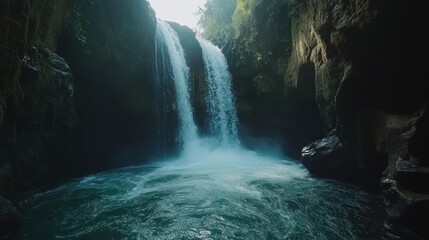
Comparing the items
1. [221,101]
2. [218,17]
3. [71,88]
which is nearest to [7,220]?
[71,88]

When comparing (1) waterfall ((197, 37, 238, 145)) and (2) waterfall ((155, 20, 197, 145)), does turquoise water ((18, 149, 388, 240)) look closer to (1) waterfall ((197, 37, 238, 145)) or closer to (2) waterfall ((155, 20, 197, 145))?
(2) waterfall ((155, 20, 197, 145))

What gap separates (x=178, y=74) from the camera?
18.5m

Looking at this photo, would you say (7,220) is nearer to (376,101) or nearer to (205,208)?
(205,208)

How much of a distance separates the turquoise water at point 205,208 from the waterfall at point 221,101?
6809 millimetres

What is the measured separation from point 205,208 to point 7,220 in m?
4.16

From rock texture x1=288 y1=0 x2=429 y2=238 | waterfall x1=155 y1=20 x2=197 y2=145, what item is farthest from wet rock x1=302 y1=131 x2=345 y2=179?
waterfall x1=155 y1=20 x2=197 y2=145

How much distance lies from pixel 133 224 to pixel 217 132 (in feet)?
39.8

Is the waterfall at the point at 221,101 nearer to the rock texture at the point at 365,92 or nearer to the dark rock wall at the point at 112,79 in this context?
the dark rock wall at the point at 112,79

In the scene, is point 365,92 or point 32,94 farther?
point 32,94

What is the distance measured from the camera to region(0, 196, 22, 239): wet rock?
5.97 meters

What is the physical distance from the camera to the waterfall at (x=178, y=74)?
58.0ft

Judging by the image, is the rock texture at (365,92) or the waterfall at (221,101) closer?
the rock texture at (365,92)

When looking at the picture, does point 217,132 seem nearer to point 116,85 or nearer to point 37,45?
point 116,85

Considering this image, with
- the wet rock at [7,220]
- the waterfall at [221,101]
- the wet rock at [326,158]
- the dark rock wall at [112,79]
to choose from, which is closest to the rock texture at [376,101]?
the wet rock at [326,158]
